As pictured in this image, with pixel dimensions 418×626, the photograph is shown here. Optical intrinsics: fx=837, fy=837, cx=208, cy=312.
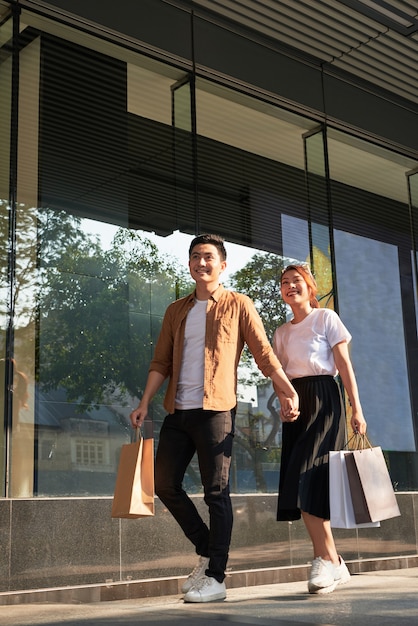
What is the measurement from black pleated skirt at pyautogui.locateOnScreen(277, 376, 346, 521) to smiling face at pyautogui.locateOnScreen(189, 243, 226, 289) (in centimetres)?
76

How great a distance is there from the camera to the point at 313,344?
4711 millimetres

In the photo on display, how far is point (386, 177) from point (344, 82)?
3.82 feet

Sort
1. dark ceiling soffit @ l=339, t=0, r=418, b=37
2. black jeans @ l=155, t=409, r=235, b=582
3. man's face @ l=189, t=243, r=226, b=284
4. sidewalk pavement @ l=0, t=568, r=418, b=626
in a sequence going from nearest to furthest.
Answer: sidewalk pavement @ l=0, t=568, r=418, b=626, black jeans @ l=155, t=409, r=235, b=582, man's face @ l=189, t=243, r=226, b=284, dark ceiling soffit @ l=339, t=0, r=418, b=37

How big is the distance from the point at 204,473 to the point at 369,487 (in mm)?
861

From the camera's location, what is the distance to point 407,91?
29.1ft

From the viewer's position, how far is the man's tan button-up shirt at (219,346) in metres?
4.36

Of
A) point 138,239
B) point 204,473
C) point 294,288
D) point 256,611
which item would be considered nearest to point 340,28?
point 138,239

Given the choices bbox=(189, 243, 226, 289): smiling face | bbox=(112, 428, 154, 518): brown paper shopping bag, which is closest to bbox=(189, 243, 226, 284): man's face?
bbox=(189, 243, 226, 289): smiling face

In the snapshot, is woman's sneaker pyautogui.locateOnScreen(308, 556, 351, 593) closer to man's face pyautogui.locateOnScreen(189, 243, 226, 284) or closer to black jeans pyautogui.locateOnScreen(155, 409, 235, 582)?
black jeans pyautogui.locateOnScreen(155, 409, 235, 582)

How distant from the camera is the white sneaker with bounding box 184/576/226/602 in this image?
13.6 ft


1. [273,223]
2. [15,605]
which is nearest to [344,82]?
[273,223]

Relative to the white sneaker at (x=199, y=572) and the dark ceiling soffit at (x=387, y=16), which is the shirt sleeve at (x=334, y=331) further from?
the dark ceiling soffit at (x=387, y=16)

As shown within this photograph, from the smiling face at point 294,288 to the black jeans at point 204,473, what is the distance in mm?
810

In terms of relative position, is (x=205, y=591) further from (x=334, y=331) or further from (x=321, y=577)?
(x=334, y=331)
